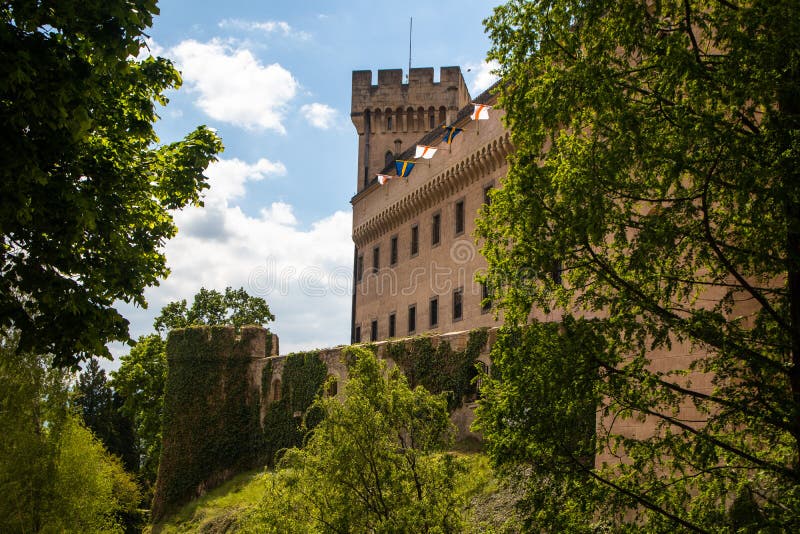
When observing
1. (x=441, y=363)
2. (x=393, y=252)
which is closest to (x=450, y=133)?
(x=393, y=252)

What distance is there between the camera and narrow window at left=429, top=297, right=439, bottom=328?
105 feet

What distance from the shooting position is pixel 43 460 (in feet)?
65.0

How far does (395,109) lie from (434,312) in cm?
1545

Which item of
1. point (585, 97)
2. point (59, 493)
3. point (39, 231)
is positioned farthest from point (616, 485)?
point (59, 493)

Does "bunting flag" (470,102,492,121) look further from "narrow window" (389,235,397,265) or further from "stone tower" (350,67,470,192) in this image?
"stone tower" (350,67,470,192)

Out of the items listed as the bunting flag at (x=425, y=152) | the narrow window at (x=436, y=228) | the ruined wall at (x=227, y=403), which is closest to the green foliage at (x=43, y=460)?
the ruined wall at (x=227, y=403)

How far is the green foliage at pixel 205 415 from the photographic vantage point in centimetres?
2736

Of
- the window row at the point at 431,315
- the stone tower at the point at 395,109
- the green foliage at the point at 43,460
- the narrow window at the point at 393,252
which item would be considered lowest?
the green foliage at the point at 43,460

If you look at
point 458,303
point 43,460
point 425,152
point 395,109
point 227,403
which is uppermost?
point 395,109

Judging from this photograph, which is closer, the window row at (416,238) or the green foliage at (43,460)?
the green foliage at (43,460)

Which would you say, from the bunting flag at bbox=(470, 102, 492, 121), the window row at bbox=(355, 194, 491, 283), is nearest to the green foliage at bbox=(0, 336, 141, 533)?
the window row at bbox=(355, 194, 491, 283)

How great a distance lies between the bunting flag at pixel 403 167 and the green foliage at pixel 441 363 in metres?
13.3

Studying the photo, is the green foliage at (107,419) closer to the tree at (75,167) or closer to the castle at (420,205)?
the castle at (420,205)

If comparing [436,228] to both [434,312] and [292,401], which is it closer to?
[434,312]
